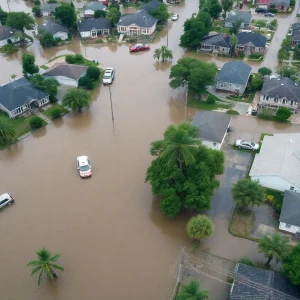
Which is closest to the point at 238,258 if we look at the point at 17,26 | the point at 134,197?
the point at 134,197

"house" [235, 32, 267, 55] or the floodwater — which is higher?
"house" [235, 32, 267, 55]

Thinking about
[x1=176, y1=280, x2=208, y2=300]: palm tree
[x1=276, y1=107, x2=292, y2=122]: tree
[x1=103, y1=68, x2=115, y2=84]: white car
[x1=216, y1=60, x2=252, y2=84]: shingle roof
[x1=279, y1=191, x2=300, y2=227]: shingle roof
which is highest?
[x1=176, y1=280, x2=208, y2=300]: palm tree

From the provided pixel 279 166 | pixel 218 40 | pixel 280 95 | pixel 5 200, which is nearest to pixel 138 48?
pixel 218 40

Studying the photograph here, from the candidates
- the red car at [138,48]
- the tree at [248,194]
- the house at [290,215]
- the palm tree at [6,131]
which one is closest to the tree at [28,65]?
the palm tree at [6,131]

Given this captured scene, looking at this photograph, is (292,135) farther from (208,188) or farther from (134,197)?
(134,197)

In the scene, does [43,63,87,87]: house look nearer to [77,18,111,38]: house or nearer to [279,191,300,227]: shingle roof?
[77,18,111,38]: house

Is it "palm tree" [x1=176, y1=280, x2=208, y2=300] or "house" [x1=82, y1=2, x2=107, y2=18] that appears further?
"house" [x1=82, y1=2, x2=107, y2=18]

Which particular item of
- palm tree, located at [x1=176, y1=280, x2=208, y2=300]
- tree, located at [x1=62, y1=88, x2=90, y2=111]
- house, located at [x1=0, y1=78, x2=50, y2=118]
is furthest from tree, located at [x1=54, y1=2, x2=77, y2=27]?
palm tree, located at [x1=176, y1=280, x2=208, y2=300]
